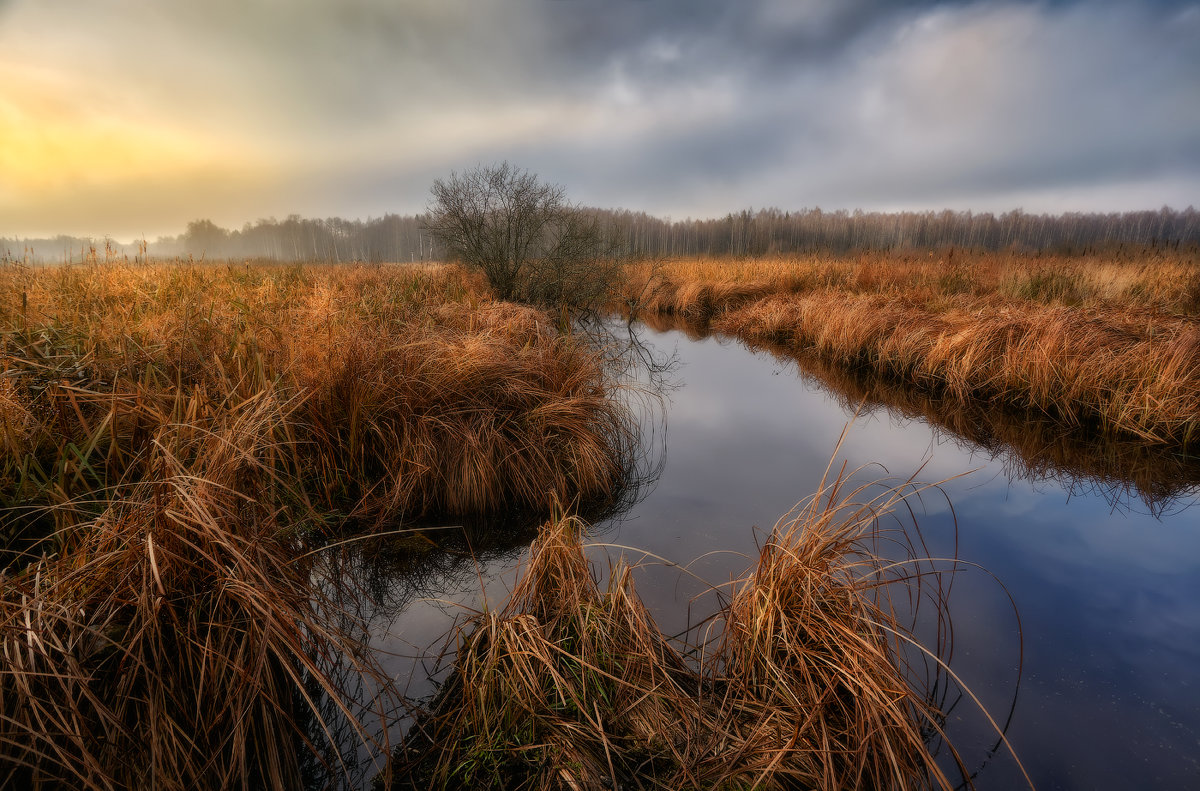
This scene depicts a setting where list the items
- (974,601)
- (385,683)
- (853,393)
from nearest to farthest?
1. (385,683)
2. (974,601)
3. (853,393)

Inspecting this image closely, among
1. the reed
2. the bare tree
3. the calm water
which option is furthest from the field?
the bare tree

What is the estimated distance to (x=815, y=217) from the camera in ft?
142

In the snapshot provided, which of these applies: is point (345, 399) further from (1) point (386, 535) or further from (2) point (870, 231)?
(2) point (870, 231)

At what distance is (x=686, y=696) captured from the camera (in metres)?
1.91

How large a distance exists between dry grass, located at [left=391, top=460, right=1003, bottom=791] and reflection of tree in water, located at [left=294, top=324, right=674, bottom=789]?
0.57 ft

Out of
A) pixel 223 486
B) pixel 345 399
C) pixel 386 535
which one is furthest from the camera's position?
pixel 345 399

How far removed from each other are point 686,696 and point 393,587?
1.80m

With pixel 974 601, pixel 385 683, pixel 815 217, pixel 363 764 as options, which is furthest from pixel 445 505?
pixel 815 217

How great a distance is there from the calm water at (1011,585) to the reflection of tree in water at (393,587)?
27mm

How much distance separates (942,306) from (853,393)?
4175mm

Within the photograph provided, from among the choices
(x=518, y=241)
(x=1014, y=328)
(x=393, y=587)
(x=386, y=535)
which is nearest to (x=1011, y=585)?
(x=393, y=587)

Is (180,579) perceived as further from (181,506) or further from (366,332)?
(366,332)

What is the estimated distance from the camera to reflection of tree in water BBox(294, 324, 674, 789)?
74.8 inches

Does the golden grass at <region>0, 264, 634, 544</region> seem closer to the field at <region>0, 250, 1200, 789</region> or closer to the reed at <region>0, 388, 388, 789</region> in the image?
the field at <region>0, 250, 1200, 789</region>
